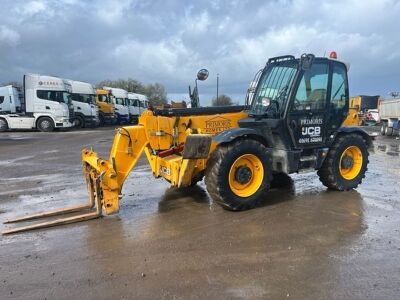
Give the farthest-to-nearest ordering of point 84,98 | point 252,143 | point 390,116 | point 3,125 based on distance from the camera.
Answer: point 84,98 < point 3,125 < point 390,116 < point 252,143

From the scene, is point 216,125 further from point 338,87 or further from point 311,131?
point 338,87

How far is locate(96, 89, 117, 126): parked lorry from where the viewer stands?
3988 cm

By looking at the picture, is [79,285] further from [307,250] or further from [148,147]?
[148,147]

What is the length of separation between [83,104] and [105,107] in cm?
511

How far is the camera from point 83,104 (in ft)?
115

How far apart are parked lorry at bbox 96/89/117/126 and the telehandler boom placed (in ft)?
108

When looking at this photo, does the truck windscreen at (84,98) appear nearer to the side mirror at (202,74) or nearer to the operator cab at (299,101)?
the side mirror at (202,74)

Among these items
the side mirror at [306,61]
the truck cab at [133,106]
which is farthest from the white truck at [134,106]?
the side mirror at [306,61]

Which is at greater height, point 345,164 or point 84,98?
point 84,98

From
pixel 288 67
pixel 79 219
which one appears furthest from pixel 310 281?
pixel 288 67

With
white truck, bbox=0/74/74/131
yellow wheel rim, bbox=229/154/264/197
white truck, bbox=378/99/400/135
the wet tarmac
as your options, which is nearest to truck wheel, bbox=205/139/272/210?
yellow wheel rim, bbox=229/154/264/197

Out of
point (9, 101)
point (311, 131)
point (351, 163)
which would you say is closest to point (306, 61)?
point (311, 131)

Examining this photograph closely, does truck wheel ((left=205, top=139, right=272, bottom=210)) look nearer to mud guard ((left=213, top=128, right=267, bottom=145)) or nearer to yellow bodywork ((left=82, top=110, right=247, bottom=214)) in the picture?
mud guard ((left=213, top=128, right=267, bottom=145))

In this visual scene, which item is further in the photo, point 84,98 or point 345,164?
point 84,98
